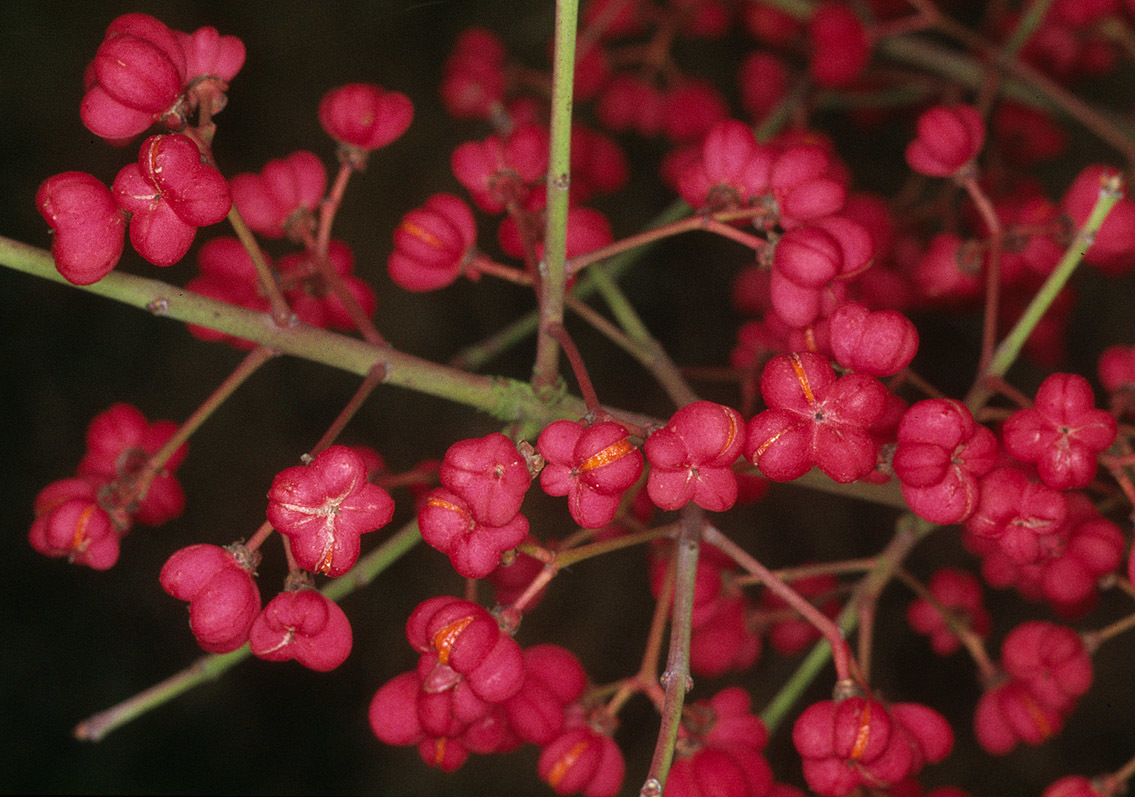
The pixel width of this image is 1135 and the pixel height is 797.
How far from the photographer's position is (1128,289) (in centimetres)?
94

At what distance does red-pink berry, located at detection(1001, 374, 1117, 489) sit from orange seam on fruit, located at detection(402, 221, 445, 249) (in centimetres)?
41

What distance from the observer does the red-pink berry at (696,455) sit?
516 mm

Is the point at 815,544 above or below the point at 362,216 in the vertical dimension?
below

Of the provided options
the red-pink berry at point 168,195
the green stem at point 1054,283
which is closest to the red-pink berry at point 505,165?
the red-pink berry at point 168,195

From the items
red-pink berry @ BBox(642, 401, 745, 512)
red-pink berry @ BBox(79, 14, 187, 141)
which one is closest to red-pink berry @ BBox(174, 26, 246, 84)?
red-pink berry @ BBox(79, 14, 187, 141)

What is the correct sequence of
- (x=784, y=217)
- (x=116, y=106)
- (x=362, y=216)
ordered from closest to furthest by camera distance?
1. (x=116, y=106)
2. (x=784, y=217)
3. (x=362, y=216)

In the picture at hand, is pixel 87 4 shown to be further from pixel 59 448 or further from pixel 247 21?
pixel 59 448

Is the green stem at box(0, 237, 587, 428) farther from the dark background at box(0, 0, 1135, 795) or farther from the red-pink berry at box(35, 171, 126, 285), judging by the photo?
the dark background at box(0, 0, 1135, 795)

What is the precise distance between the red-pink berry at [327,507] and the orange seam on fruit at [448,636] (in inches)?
2.8

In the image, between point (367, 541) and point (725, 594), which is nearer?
point (725, 594)

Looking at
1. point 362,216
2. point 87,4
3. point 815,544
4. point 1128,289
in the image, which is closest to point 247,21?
point 87,4

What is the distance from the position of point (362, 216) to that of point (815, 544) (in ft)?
1.78

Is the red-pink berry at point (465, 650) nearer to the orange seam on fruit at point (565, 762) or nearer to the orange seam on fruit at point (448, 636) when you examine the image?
the orange seam on fruit at point (448, 636)

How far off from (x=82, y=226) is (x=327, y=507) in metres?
0.20
